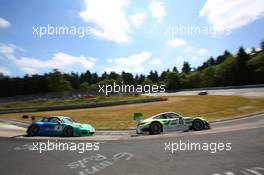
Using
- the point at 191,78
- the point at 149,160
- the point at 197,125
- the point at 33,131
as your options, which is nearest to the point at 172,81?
the point at 191,78

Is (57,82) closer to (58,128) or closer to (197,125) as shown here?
(58,128)

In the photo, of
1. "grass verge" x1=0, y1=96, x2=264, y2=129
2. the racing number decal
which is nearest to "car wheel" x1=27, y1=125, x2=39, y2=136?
the racing number decal

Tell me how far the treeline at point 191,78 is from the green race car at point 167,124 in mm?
64523

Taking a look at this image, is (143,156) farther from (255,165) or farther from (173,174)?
(255,165)

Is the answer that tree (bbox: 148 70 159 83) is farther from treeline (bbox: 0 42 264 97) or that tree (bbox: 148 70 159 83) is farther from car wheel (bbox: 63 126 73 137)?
car wheel (bbox: 63 126 73 137)

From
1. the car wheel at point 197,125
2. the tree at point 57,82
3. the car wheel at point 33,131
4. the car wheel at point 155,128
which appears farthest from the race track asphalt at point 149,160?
the tree at point 57,82

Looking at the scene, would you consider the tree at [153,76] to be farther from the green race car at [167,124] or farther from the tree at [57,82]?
the green race car at [167,124]

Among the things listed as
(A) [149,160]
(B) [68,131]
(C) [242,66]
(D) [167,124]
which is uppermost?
(C) [242,66]

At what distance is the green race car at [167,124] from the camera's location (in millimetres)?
16828

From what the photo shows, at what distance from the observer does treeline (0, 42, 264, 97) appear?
80250 millimetres

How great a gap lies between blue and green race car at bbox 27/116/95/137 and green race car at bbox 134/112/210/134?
11.5 ft

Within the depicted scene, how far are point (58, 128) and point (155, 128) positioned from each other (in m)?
5.95

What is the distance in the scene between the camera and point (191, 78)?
112m

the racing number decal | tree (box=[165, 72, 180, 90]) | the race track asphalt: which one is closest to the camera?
the race track asphalt
